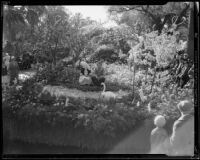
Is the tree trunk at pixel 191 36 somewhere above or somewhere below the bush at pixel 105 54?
above

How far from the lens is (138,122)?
5438 millimetres

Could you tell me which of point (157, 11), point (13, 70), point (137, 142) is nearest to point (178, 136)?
point (137, 142)

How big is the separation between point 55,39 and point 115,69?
43.9 inches

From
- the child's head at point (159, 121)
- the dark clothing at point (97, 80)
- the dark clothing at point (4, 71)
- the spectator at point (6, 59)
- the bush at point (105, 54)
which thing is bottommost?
the child's head at point (159, 121)

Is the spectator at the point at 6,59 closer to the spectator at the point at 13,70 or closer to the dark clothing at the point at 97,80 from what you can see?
the spectator at the point at 13,70

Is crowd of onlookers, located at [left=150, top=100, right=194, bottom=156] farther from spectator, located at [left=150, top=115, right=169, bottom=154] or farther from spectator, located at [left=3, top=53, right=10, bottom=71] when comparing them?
spectator, located at [left=3, top=53, right=10, bottom=71]

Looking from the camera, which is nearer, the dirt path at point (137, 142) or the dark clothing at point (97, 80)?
the dirt path at point (137, 142)

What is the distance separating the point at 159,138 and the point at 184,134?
0.41 m

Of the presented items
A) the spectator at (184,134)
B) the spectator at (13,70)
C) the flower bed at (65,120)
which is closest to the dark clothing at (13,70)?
the spectator at (13,70)

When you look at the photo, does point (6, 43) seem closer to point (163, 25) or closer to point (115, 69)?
point (115, 69)

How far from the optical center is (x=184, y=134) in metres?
5.41

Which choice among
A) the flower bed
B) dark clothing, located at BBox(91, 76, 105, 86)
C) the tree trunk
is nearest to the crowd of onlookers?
the flower bed

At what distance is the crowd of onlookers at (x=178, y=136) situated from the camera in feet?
17.7

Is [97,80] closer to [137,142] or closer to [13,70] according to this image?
[137,142]
